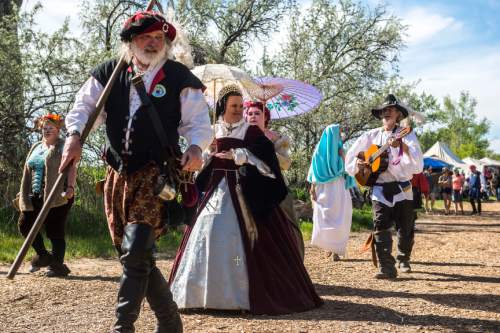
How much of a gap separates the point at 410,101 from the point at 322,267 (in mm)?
13671

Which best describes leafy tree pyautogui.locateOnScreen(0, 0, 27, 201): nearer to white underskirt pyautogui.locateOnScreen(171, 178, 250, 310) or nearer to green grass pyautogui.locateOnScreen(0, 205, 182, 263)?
green grass pyautogui.locateOnScreen(0, 205, 182, 263)

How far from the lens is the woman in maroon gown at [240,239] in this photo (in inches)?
189

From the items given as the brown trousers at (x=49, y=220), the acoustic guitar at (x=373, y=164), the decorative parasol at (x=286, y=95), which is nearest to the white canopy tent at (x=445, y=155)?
the acoustic guitar at (x=373, y=164)

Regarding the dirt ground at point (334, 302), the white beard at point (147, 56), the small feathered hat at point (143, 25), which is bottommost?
the dirt ground at point (334, 302)

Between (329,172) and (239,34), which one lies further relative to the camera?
(239,34)

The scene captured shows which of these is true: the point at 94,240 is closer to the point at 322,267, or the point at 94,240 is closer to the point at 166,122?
the point at 322,267

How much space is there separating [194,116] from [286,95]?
3763 mm

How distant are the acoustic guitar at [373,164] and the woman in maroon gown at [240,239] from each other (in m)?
2.05

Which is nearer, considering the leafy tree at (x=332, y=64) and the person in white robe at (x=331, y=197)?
the person in white robe at (x=331, y=197)

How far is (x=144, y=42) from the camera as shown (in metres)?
3.43

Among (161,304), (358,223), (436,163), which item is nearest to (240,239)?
(161,304)

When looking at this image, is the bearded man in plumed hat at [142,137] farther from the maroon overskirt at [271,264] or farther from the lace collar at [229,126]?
the lace collar at [229,126]

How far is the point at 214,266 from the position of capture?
4812mm

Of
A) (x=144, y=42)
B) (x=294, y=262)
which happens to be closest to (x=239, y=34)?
(x=294, y=262)
